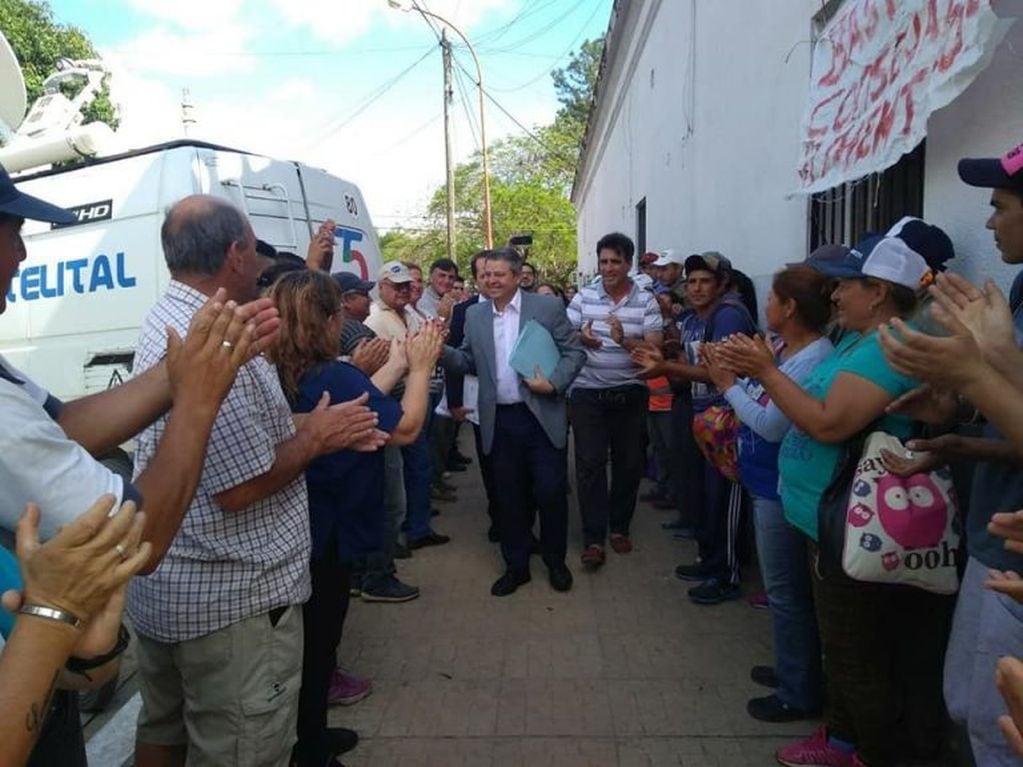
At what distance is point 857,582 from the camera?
8.41ft

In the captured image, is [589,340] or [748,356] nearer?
[748,356]

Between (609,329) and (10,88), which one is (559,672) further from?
(10,88)

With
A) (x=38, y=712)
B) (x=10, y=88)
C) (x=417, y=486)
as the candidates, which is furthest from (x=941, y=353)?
(x=10, y=88)

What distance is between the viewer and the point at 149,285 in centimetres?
552

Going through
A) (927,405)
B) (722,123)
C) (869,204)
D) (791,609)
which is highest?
(722,123)

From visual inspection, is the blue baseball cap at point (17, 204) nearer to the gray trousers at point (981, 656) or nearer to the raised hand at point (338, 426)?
the raised hand at point (338, 426)

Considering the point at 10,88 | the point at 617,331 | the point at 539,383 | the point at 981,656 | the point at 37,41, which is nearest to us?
the point at 981,656

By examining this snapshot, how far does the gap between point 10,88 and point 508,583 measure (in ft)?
12.1

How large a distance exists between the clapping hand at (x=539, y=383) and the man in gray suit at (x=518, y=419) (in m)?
0.06

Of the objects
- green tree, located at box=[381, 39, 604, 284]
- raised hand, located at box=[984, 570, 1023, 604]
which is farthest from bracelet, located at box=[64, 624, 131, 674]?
green tree, located at box=[381, 39, 604, 284]

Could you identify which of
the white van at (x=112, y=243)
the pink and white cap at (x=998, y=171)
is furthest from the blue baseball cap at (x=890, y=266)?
the white van at (x=112, y=243)

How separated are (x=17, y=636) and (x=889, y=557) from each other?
84.9 inches

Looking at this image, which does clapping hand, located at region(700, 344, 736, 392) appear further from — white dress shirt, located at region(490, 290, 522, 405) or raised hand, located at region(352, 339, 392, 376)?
white dress shirt, located at region(490, 290, 522, 405)

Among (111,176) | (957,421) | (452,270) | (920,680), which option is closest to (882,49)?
(957,421)
